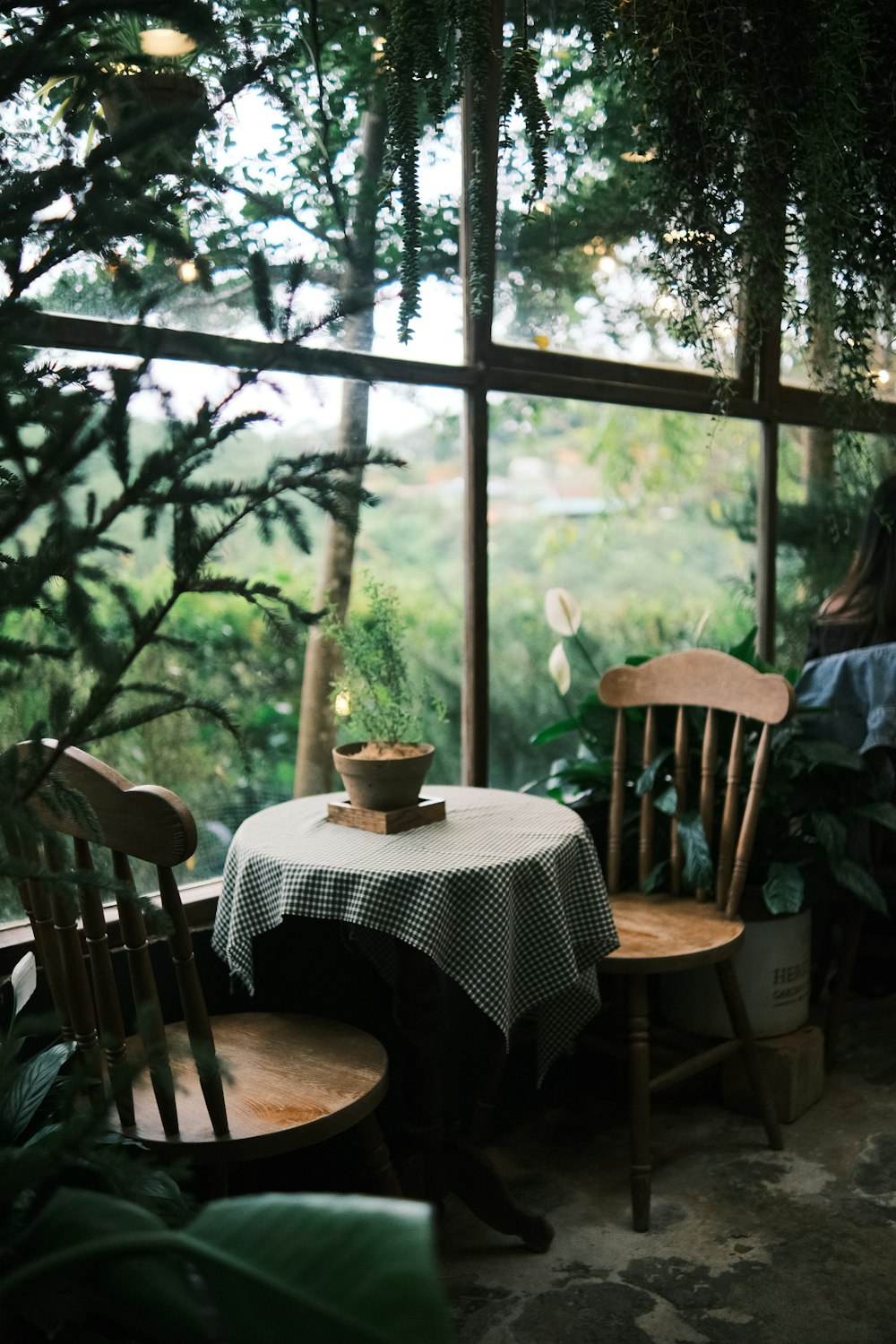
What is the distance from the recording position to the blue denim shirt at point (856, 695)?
104 inches

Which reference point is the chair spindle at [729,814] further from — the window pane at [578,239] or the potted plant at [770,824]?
the window pane at [578,239]

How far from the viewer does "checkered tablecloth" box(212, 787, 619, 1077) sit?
1754 mm

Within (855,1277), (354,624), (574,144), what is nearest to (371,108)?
(574,144)

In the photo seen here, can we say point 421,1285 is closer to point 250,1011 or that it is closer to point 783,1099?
point 250,1011

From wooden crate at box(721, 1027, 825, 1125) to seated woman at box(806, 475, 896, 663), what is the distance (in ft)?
3.23

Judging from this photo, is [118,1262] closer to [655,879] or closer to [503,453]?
[655,879]

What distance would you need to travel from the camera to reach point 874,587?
299cm

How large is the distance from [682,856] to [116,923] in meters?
1.22

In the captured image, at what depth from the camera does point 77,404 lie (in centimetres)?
93

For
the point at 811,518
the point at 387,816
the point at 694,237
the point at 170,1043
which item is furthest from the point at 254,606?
the point at 811,518

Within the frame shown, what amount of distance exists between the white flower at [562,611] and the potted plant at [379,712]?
608mm

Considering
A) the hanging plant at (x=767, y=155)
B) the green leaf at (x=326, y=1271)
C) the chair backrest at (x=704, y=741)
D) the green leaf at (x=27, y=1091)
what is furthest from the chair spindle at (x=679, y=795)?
the green leaf at (x=326, y=1271)

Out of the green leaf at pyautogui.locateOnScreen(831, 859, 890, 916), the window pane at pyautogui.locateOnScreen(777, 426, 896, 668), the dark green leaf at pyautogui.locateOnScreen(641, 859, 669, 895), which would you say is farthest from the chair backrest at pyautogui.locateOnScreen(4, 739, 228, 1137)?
the window pane at pyautogui.locateOnScreen(777, 426, 896, 668)

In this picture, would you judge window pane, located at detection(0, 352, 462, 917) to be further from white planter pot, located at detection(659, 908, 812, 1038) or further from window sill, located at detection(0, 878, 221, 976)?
white planter pot, located at detection(659, 908, 812, 1038)
